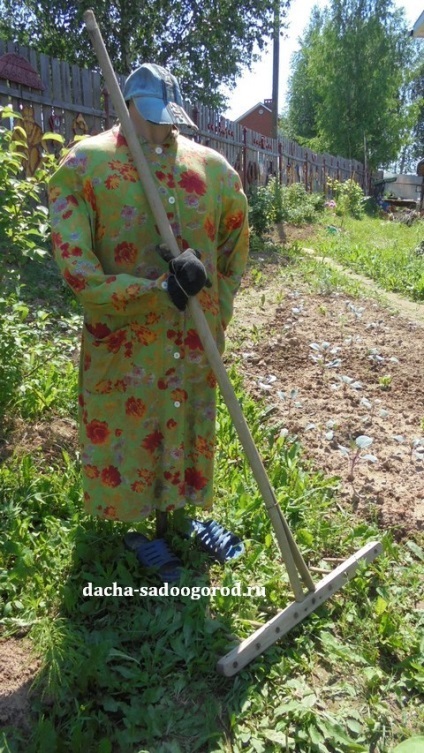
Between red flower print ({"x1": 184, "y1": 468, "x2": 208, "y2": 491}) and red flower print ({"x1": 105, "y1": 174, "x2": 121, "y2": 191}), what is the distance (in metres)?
1.02

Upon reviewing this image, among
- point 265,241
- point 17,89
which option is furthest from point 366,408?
point 265,241

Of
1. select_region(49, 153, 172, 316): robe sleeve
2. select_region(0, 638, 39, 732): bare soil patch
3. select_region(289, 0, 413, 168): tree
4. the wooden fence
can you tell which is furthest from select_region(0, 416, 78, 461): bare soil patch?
select_region(289, 0, 413, 168): tree

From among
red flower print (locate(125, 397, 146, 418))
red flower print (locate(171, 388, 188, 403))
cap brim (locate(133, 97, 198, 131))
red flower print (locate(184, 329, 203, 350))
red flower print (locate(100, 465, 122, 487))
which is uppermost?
cap brim (locate(133, 97, 198, 131))

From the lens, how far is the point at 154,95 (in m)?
1.98

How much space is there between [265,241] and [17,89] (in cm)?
422

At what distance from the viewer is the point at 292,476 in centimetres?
303

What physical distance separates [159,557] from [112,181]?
1342 mm

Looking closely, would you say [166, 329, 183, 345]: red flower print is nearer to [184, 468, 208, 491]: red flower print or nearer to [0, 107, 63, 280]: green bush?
[184, 468, 208, 491]: red flower print

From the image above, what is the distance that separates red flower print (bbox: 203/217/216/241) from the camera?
2111 millimetres

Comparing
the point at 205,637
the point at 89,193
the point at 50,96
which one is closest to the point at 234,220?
the point at 89,193

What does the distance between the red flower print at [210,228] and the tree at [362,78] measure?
108 ft

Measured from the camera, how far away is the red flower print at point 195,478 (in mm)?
2316

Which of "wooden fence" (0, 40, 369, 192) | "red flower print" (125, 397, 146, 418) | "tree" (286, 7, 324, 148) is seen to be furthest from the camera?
"tree" (286, 7, 324, 148)

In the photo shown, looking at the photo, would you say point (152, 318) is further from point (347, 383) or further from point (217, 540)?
point (347, 383)
